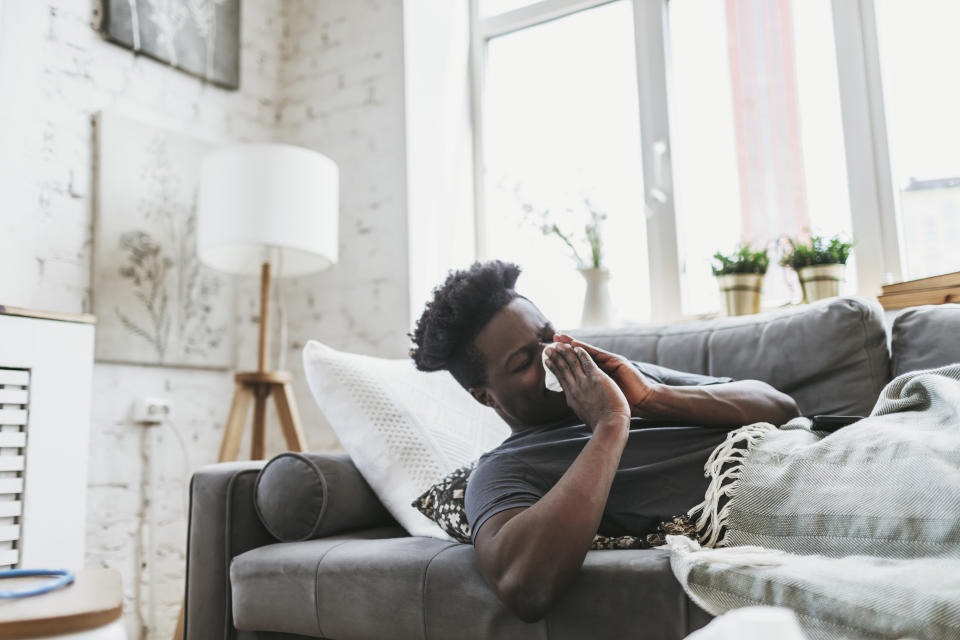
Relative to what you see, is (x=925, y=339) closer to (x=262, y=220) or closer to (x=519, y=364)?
(x=519, y=364)

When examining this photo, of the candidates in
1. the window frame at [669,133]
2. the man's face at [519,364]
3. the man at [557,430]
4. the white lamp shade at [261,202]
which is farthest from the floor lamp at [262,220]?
the man's face at [519,364]

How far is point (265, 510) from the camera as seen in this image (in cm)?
151

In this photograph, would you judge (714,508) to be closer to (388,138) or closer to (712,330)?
(712,330)

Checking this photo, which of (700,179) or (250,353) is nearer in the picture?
(700,179)

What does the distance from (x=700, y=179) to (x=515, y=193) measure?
2.42ft

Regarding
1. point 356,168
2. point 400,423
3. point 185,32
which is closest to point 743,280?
point 400,423

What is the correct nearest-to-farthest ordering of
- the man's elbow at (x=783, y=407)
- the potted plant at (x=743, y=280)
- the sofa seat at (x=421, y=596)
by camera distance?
1. the sofa seat at (x=421, y=596)
2. the man's elbow at (x=783, y=407)
3. the potted plant at (x=743, y=280)

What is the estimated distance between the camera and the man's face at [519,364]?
138 centimetres

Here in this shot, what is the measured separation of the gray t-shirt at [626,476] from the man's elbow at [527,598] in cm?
13

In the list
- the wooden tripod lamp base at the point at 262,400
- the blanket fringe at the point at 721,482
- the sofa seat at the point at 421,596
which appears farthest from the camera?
the wooden tripod lamp base at the point at 262,400

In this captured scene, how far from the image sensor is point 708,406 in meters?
1.35

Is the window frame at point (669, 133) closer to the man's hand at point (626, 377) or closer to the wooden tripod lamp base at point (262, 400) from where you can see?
the wooden tripod lamp base at point (262, 400)

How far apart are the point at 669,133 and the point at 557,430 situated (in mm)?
1881

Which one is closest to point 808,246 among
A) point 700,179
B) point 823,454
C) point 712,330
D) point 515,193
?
point 700,179
